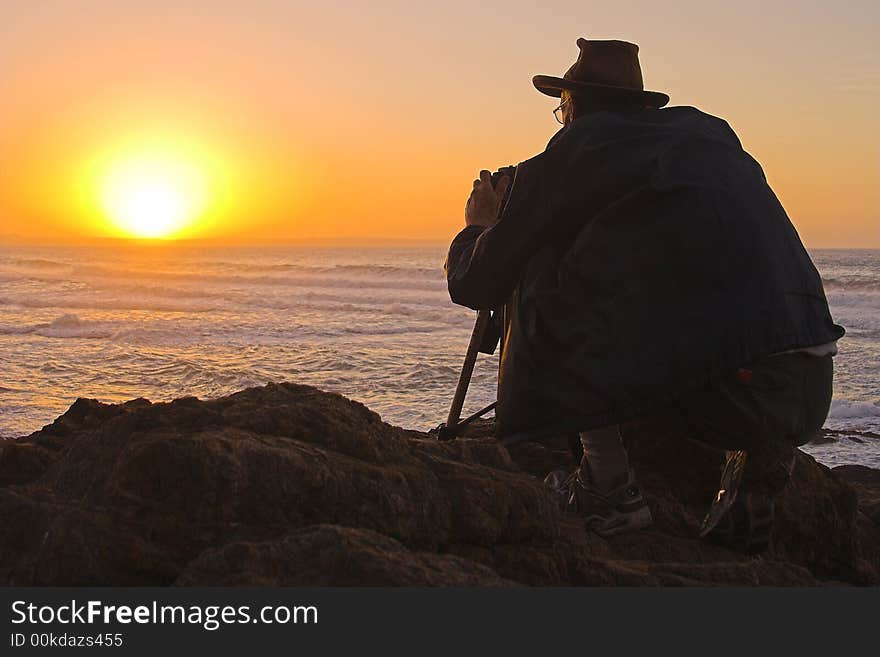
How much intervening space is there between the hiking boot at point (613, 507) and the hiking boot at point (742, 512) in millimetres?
215

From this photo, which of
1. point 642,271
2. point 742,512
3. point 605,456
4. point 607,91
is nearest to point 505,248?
point 642,271

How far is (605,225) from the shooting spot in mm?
2699

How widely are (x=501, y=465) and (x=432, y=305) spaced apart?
73.7ft

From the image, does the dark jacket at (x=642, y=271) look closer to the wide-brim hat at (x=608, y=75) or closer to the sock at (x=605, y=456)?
the wide-brim hat at (x=608, y=75)

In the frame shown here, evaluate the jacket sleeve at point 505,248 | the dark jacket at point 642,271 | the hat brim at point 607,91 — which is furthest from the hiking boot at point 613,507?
the hat brim at point 607,91

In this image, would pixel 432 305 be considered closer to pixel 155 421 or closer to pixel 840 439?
pixel 840 439

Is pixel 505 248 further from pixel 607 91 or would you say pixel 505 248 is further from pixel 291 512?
pixel 291 512

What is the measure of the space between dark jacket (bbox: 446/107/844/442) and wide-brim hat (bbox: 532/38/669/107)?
15 cm

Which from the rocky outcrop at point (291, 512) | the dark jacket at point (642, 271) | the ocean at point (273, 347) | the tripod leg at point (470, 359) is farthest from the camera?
the ocean at point (273, 347)

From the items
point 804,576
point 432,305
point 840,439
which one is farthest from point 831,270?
point 804,576

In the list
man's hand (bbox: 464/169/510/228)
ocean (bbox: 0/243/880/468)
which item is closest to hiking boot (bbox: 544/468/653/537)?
man's hand (bbox: 464/169/510/228)

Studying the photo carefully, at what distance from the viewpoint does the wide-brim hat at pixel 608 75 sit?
2.94 meters

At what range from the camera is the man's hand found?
130 inches

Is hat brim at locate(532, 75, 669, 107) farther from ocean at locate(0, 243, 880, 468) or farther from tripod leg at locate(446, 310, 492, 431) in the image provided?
ocean at locate(0, 243, 880, 468)
